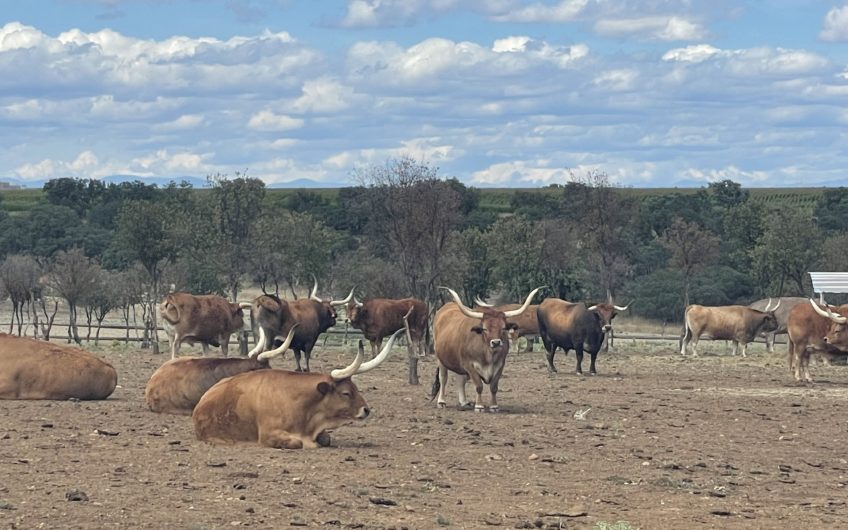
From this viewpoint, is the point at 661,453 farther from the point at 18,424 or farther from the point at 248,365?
the point at 18,424

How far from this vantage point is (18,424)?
13.9 m

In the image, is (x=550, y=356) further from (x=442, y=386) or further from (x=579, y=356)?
(x=442, y=386)

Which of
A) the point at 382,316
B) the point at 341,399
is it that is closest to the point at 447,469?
the point at 341,399

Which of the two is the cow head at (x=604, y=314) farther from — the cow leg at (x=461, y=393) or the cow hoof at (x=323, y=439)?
the cow hoof at (x=323, y=439)

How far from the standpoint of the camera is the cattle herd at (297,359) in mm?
13039

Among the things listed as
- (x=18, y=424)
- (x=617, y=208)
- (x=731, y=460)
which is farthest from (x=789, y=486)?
(x=617, y=208)

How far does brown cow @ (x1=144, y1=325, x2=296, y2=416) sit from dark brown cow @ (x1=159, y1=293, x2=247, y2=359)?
925 cm

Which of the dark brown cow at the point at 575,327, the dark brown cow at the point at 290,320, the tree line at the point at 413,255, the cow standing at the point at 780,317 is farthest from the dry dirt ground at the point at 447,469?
the cow standing at the point at 780,317

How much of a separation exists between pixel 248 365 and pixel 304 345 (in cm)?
1093

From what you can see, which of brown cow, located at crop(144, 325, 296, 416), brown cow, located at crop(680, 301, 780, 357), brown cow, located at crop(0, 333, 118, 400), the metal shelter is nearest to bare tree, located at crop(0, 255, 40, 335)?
brown cow, located at crop(680, 301, 780, 357)

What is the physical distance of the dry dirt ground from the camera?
970cm

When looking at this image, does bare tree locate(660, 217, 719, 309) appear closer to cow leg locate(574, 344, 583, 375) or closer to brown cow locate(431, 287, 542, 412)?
cow leg locate(574, 344, 583, 375)

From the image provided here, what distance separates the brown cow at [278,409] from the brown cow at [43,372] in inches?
149

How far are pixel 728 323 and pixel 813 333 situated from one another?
39.6 ft
